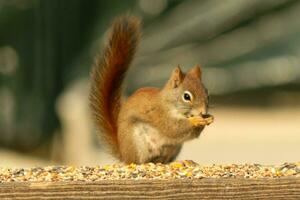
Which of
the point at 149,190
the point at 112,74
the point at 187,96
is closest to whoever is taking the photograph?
the point at 149,190

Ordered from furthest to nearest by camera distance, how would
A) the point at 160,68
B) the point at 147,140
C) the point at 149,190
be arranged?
1. the point at 160,68
2. the point at 147,140
3. the point at 149,190

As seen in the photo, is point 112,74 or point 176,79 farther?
point 176,79

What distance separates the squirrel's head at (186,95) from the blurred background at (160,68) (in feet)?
10.1

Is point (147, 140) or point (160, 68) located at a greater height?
point (160, 68)

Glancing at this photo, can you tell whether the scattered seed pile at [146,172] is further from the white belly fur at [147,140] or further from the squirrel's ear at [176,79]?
the squirrel's ear at [176,79]

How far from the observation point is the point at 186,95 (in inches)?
186

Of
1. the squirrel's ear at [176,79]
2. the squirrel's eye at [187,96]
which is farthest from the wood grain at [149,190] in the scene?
the squirrel's ear at [176,79]

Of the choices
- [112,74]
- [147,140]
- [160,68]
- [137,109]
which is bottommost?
[147,140]

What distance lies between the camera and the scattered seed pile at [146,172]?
3.62 m

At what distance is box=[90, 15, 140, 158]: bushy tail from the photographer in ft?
14.6

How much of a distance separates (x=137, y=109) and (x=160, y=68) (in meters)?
3.53

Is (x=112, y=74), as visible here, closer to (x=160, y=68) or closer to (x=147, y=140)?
(x=147, y=140)

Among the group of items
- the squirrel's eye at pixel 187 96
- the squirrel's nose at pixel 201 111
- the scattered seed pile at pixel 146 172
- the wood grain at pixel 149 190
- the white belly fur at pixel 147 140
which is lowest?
the wood grain at pixel 149 190

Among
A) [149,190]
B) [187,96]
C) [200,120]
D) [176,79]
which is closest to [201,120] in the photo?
[200,120]
